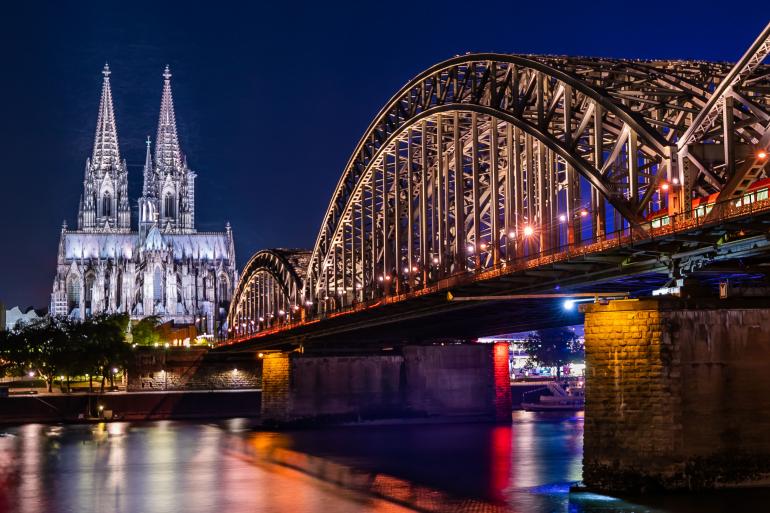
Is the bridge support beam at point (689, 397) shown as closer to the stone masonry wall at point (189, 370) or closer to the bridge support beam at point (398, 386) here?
the bridge support beam at point (398, 386)

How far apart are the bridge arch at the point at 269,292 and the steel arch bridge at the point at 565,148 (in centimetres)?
3085

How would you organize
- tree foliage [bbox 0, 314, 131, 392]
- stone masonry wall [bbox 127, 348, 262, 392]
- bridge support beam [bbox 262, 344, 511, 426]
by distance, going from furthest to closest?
tree foliage [bbox 0, 314, 131, 392] → stone masonry wall [bbox 127, 348, 262, 392] → bridge support beam [bbox 262, 344, 511, 426]

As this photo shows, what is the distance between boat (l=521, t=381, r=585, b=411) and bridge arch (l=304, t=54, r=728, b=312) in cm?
4416

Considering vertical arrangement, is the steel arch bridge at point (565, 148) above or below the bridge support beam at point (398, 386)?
above

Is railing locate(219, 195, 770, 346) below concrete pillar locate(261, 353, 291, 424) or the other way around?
the other way around

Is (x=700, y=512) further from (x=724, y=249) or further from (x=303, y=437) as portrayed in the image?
(x=303, y=437)

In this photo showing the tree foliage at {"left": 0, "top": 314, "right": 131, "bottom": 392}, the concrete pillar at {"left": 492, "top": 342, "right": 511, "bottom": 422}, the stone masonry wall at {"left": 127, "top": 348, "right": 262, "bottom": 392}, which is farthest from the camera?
the tree foliage at {"left": 0, "top": 314, "right": 131, "bottom": 392}

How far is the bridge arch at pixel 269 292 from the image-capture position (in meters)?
127

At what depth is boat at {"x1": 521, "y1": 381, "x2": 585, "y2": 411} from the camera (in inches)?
5226

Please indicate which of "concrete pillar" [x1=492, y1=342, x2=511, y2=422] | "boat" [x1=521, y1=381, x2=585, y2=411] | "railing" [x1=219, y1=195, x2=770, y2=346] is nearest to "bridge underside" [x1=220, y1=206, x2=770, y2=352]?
"railing" [x1=219, y1=195, x2=770, y2=346]

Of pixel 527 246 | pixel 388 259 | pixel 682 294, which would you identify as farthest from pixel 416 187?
pixel 682 294

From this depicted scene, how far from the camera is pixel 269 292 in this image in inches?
5812

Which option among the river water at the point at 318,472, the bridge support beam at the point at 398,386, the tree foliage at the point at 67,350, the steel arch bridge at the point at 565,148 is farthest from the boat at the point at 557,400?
the tree foliage at the point at 67,350

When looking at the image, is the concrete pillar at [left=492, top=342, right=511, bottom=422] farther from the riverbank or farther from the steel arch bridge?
the riverbank
